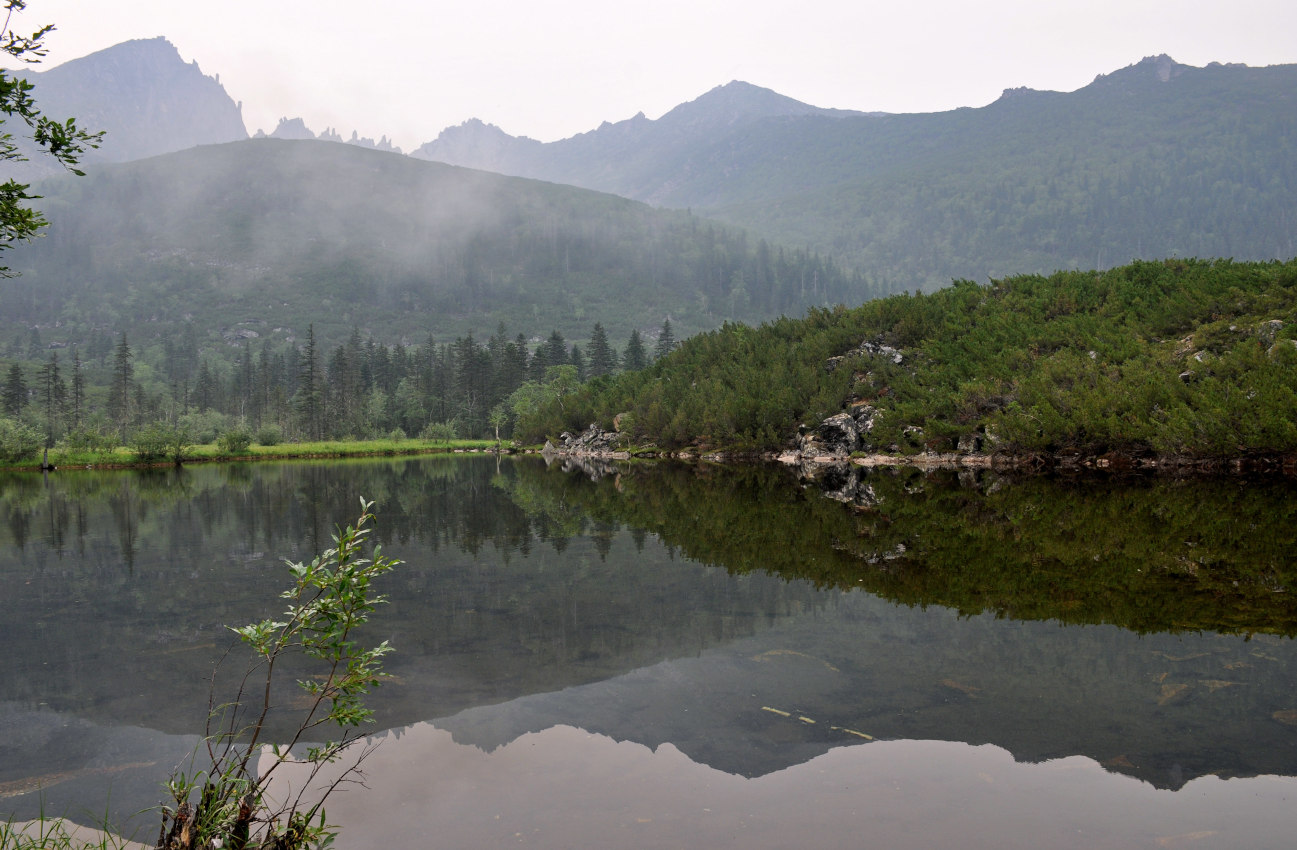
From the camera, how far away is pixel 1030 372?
3756cm

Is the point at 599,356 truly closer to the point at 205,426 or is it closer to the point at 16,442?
the point at 205,426

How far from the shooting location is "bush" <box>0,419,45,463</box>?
53.7m

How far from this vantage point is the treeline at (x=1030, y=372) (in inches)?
1111

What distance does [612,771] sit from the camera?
570 cm

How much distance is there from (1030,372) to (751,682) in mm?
35268

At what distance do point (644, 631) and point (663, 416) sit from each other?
47.2m

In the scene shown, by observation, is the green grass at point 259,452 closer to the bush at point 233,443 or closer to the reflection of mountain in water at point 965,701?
the bush at point 233,443

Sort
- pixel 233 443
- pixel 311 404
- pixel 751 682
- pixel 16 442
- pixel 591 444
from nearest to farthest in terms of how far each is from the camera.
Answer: pixel 751 682, pixel 16 442, pixel 591 444, pixel 233 443, pixel 311 404

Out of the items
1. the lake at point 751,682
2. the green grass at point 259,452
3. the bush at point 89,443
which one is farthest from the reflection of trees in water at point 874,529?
the bush at point 89,443

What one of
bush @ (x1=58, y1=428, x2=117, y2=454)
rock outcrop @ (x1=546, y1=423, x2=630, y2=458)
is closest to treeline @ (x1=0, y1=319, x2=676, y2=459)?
rock outcrop @ (x1=546, y1=423, x2=630, y2=458)

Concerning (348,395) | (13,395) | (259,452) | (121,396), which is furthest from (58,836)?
(121,396)

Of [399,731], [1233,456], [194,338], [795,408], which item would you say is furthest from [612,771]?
[194,338]

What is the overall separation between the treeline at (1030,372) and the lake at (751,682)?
12.9m

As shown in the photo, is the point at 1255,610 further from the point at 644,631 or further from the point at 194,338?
the point at 194,338
